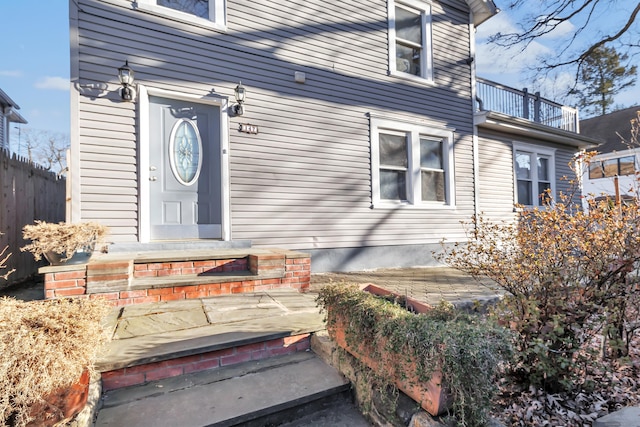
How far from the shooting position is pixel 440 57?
661 centimetres

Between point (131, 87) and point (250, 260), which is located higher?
point (131, 87)

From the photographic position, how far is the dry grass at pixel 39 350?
1.17 metres

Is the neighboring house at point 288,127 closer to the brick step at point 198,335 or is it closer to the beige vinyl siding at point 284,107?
the beige vinyl siding at point 284,107

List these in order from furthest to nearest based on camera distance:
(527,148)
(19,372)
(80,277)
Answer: (527,148) < (80,277) < (19,372)

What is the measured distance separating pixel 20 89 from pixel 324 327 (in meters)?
21.7

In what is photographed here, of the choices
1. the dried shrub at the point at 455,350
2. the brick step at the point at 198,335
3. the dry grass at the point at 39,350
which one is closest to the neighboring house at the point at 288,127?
the brick step at the point at 198,335

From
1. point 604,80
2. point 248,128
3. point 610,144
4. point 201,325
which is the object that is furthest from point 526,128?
point 604,80

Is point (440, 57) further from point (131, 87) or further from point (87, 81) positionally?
point (87, 81)

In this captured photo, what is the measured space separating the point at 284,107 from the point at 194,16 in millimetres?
1692

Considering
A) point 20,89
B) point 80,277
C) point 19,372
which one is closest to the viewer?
point 19,372

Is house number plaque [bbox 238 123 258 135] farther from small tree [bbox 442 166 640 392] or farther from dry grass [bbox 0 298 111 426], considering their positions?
small tree [bbox 442 166 640 392]

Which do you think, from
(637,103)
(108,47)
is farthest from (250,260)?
(637,103)

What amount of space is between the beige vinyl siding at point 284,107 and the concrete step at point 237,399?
267 cm

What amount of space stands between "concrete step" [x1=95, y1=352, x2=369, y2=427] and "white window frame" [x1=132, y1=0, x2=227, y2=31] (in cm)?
443
